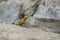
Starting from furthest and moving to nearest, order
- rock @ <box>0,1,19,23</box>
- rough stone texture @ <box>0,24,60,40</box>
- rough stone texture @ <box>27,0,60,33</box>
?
rock @ <box>0,1,19,23</box>
rough stone texture @ <box>27,0,60,33</box>
rough stone texture @ <box>0,24,60,40</box>

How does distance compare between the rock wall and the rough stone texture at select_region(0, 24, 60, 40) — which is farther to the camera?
the rock wall

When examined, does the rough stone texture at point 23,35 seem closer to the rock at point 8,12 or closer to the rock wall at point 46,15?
the rock wall at point 46,15

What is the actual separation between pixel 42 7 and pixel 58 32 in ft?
2.39

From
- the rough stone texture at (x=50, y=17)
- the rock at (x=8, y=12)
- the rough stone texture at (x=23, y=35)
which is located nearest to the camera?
the rough stone texture at (x=23, y=35)

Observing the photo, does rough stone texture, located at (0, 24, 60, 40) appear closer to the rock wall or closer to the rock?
the rock wall

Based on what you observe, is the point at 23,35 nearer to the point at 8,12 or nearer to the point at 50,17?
the point at 50,17

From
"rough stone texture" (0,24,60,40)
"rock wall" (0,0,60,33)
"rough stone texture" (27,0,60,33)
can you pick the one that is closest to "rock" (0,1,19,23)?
"rock wall" (0,0,60,33)

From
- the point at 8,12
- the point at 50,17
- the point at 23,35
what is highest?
the point at 50,17

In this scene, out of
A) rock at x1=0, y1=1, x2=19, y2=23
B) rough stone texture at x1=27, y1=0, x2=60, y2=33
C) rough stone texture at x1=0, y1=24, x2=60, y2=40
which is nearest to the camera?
rough stone texture at x1=0, y1=24, x2=60, y2=40

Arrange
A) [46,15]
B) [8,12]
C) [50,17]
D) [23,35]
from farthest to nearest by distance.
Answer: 1. [8,12]
2. [46,15]
3. [50,17]
4. [23,35]

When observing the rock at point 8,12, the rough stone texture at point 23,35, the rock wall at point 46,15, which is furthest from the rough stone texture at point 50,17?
the rock at point 8,12

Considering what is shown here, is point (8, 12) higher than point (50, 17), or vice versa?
point (50, 17)

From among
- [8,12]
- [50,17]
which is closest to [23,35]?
[50,17]

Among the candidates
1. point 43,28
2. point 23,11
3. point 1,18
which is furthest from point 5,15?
point 43,28
